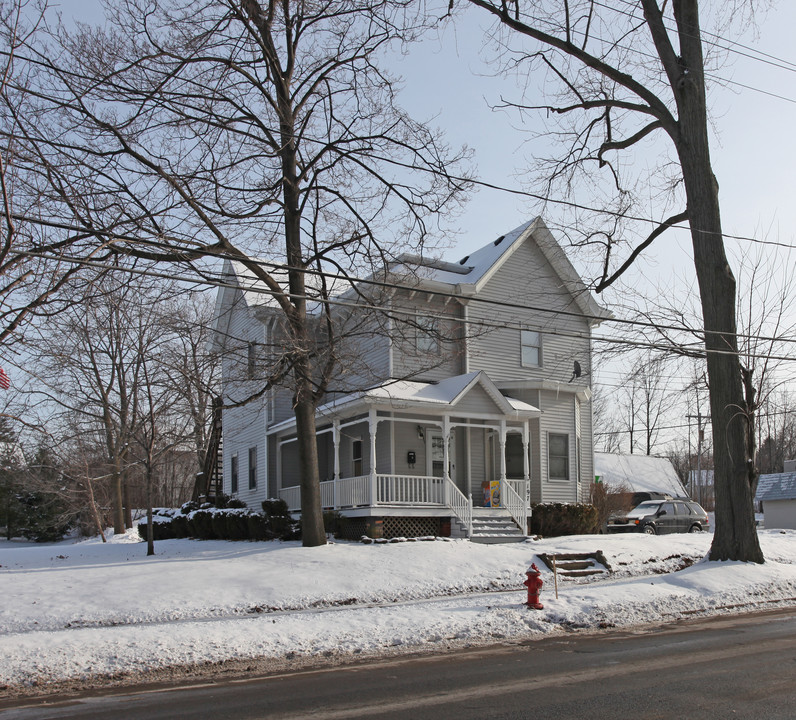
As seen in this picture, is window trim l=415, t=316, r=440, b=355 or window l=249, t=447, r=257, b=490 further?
window l=249, t=447, r=257, b=490

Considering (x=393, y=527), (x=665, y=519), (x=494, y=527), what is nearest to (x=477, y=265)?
(x=494, y=527)

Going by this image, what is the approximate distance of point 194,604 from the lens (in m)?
13.2

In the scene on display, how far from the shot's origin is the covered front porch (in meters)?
21.2

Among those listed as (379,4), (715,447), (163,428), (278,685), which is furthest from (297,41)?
(163,428)

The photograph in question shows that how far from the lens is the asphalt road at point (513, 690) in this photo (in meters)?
6.75

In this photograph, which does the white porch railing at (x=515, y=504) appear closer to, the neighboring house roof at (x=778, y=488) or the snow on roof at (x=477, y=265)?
the snow on roof at (x=477, y=265)

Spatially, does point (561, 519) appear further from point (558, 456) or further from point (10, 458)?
point (10, 458)

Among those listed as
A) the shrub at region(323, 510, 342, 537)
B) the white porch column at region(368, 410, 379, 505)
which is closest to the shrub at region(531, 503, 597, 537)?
the white porch column at region(368, 410, 379, 505)

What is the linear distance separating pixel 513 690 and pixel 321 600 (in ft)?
23.4

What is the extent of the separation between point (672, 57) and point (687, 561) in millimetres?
12258

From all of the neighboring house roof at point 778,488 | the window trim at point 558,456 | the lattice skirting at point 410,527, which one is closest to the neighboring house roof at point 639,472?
the neighboring house roof at point 778,488

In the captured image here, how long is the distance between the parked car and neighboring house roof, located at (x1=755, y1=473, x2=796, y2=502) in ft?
31.3

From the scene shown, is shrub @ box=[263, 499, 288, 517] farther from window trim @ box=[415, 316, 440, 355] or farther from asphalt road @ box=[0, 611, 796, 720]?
asphalt road @ box=[0, 611, 796, 720]

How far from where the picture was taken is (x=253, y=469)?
30.2 metres
